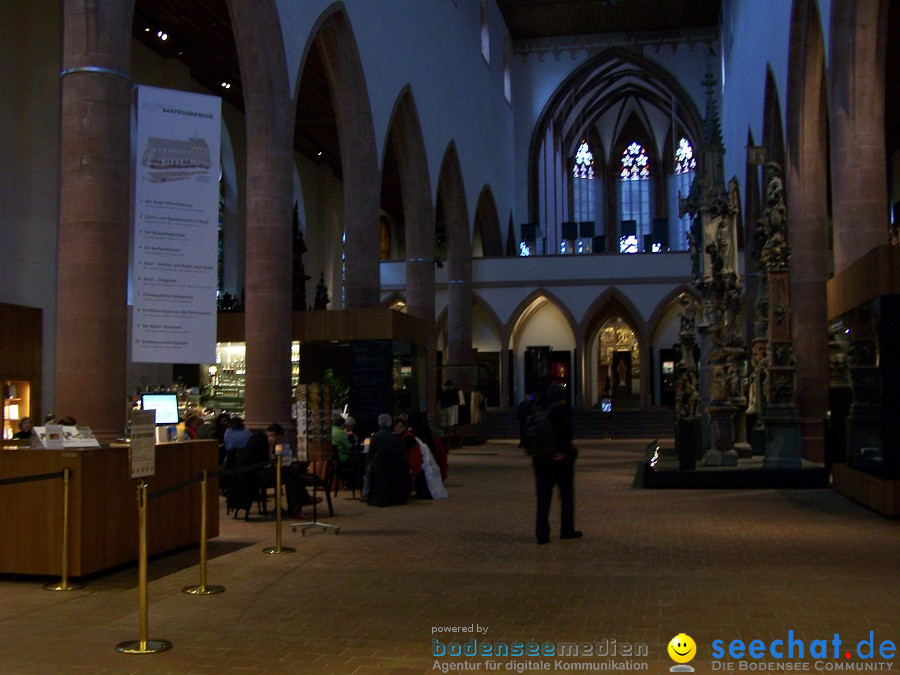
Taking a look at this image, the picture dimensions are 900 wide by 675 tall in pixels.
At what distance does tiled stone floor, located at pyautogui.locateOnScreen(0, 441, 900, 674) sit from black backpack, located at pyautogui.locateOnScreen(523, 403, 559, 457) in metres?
0.85

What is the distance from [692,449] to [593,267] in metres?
21.5

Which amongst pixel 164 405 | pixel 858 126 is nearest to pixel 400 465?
pixel 164 405

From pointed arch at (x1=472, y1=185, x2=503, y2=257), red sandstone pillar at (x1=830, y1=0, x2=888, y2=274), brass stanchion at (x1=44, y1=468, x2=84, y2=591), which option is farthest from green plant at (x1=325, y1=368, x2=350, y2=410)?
pointed arch at (x1=472, y1=185, x2=503, y2=257)

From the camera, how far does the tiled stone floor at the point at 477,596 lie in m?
5.45

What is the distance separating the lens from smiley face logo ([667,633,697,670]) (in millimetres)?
5086

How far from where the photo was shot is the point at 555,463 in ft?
31.1

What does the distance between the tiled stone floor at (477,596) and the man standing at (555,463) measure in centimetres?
27

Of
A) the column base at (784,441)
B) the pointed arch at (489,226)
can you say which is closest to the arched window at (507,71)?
the pointed arch at (489,226)

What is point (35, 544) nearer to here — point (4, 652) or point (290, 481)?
point (4, 652)

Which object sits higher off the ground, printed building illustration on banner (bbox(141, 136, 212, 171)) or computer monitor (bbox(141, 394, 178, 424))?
printed building illustration on banner (bbox(141, 136, 212, 171))

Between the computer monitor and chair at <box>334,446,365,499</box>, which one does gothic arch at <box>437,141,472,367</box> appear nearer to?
the computer monitor

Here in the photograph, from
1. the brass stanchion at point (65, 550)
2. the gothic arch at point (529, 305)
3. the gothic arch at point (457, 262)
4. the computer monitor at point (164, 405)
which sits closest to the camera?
the brass stanchion at point (65, 550)

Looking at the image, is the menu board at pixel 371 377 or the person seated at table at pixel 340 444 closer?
the person seated at table at pixel 340 444

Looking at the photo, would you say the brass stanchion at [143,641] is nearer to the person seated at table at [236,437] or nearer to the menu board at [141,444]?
the menu board at [141,444]
